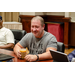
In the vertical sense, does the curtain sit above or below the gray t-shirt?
above

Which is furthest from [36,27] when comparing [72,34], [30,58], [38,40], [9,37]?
[72,34]

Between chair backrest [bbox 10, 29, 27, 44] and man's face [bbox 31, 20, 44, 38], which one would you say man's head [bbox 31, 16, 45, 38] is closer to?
man's face [bbox 31, 20, 44, 38]

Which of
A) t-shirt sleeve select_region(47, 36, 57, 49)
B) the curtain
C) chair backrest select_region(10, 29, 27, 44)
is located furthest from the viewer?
the curtain

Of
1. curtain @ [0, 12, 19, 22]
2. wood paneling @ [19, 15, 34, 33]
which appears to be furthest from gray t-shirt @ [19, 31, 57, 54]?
curtain @ [0, 12, 19, 22]

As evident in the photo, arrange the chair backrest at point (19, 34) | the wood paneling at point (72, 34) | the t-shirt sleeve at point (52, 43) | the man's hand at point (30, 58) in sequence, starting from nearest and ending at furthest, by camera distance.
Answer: the man's hand at point (30, 58) < the t-shirt sleeve at point (52, 43) < the chair backrest at point (19, 34) < the wood paneling at point (72, 34)

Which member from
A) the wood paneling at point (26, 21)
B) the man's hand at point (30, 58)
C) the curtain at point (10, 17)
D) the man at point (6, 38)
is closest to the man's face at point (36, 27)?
the man's hand at point (30, 58)

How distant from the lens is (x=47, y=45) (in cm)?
193

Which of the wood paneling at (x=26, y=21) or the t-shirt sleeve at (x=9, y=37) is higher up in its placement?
the wood paneling at (x=26, y=21)

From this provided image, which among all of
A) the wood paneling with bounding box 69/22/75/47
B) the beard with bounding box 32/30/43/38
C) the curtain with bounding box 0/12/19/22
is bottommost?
the wood paneling with bounding box 69/22/75/47

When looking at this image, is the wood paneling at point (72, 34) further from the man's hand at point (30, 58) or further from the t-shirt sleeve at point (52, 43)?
the man's hand at point (30, 58)

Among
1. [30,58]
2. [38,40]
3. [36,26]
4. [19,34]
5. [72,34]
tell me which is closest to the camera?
[30,58]

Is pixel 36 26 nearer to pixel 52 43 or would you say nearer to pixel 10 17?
pixel 52 43

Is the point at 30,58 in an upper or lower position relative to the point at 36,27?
lower

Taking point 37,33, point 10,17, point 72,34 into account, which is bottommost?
point 72,34
